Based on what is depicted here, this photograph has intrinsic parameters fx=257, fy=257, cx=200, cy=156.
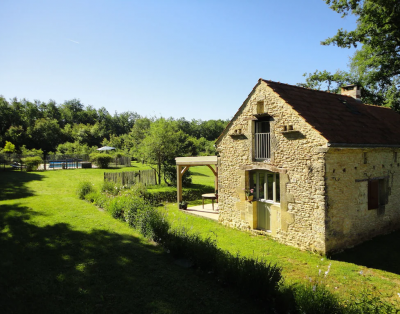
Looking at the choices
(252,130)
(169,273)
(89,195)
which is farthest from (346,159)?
(89,195)

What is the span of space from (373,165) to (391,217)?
8.83 ft

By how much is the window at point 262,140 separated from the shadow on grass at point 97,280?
5.40 meters

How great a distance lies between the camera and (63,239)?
8.59m

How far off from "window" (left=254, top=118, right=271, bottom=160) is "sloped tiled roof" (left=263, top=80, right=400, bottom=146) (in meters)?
1.43

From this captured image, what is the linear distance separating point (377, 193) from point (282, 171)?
394 centimetres

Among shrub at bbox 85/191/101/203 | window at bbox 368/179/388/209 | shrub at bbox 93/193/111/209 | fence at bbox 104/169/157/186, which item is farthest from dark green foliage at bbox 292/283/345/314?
fence at bbox 104/169/157/186

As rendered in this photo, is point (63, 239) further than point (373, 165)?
No

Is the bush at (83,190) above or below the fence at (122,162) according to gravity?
below

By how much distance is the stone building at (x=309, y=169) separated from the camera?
8.53 metres

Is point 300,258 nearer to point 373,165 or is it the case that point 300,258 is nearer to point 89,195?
point 373,165

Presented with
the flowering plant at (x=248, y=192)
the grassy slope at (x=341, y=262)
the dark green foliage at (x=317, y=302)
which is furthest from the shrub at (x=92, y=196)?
the dark green foliage at (x=317, y=302)

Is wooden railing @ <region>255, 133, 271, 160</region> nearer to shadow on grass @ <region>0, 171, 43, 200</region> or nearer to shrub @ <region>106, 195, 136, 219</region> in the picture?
shrub @ <region>106, 195, 136, 219</region>

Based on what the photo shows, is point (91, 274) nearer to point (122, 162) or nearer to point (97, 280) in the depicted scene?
point (97, 280)

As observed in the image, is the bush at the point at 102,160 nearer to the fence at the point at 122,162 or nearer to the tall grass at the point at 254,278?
the fence at the point at 122,162
